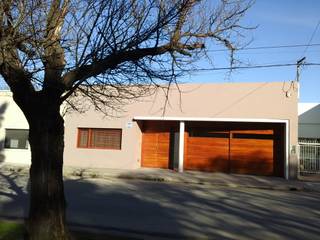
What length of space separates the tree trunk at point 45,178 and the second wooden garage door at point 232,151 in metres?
18.8

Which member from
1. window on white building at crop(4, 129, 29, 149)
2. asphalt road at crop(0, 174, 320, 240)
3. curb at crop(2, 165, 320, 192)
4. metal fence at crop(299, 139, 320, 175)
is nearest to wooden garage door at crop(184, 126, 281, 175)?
metal fence at crop(299, 139, 320, 175)

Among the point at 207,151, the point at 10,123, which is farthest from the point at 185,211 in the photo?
the point at 10,123

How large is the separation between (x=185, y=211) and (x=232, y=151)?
13034 mm

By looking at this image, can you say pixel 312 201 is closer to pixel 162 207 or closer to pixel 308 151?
pixel 162 207

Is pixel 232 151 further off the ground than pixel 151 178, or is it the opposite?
pixel 232 151

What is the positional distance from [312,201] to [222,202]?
3400mm

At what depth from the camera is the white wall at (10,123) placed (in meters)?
27.7

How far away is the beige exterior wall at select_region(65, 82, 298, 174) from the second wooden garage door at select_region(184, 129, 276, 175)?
1.42 meters

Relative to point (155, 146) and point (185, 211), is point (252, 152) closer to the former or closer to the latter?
point (155, 146)

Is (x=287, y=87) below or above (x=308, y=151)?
above

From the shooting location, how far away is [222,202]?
1383 cm

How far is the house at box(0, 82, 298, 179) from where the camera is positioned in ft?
75.7

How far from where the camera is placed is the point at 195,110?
24.4 meters

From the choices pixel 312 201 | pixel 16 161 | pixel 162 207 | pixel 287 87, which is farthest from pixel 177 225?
pixel 16 161
